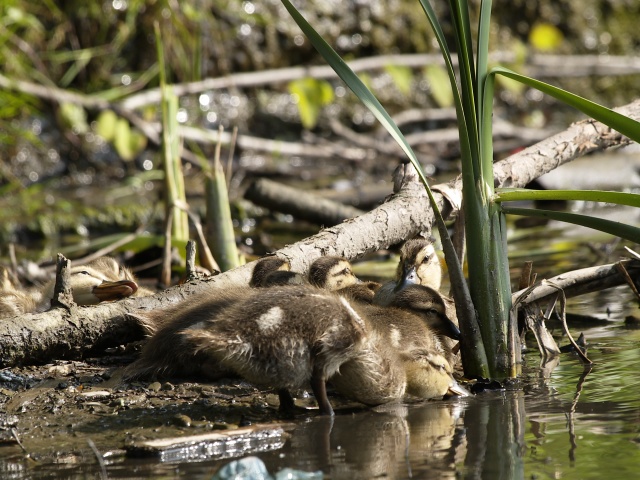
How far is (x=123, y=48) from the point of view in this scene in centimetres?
1068

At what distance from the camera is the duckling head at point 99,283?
4.36 m

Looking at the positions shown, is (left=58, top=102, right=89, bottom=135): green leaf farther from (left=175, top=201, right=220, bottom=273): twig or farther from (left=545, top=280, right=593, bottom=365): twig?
(left=545, top=280, right=593, bottom=365): twig

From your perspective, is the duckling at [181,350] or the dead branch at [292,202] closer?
the duckling at [181,350]

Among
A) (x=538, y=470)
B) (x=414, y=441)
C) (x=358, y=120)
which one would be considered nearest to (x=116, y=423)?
(x=414, y=441)

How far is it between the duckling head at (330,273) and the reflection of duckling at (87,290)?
2.88ft

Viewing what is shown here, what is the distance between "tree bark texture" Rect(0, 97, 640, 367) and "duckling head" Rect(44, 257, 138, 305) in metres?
0.25

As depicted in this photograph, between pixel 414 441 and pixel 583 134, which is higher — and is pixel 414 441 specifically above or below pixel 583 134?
below

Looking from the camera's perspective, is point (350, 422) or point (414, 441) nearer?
point (414, 441)

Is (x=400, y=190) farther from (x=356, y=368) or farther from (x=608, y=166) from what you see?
(x=608, y=166)

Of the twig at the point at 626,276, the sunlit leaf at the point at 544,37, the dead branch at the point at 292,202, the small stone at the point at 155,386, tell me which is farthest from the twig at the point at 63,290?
the sunlit leaf at the point at 544,37

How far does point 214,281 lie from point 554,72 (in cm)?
913

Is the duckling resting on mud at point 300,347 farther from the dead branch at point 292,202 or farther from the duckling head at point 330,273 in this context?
the dead branch at point 292,202

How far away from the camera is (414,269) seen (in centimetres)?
416

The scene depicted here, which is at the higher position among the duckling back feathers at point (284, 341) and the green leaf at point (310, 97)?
the green leaf at point (310, 97)
